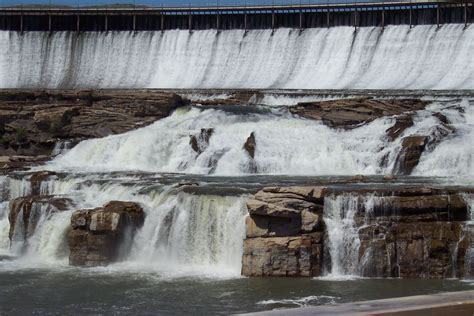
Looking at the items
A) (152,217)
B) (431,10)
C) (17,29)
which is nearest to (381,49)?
(431,10)

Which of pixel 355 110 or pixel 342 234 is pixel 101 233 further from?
pixel 355 110

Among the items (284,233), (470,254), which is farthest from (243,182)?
(470,254)

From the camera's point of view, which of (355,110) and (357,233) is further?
(355,110)

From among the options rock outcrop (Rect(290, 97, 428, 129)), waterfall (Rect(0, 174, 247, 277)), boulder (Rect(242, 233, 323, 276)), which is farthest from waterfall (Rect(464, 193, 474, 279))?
rock outcrop (Rect(290, 97, 428, 129))

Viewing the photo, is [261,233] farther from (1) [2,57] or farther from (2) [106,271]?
(1) [2,57]

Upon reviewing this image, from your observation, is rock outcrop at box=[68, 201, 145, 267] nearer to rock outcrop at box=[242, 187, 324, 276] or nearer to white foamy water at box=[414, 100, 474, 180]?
rock outcrop at box=[242, 187, 324, 276]

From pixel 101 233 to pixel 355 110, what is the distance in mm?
18479

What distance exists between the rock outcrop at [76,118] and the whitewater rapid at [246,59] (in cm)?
1470

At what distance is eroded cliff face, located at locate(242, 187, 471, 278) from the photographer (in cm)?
2367

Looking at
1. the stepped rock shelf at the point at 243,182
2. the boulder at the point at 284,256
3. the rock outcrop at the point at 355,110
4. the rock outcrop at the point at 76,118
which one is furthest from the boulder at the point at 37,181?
the rock outcrop at the point at 355,110

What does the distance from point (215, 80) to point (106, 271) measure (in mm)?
38367

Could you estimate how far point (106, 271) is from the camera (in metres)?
25.7

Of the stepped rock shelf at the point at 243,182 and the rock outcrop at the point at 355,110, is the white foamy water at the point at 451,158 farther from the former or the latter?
the rock outcrop at the point at 355,110

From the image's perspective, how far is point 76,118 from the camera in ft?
152
